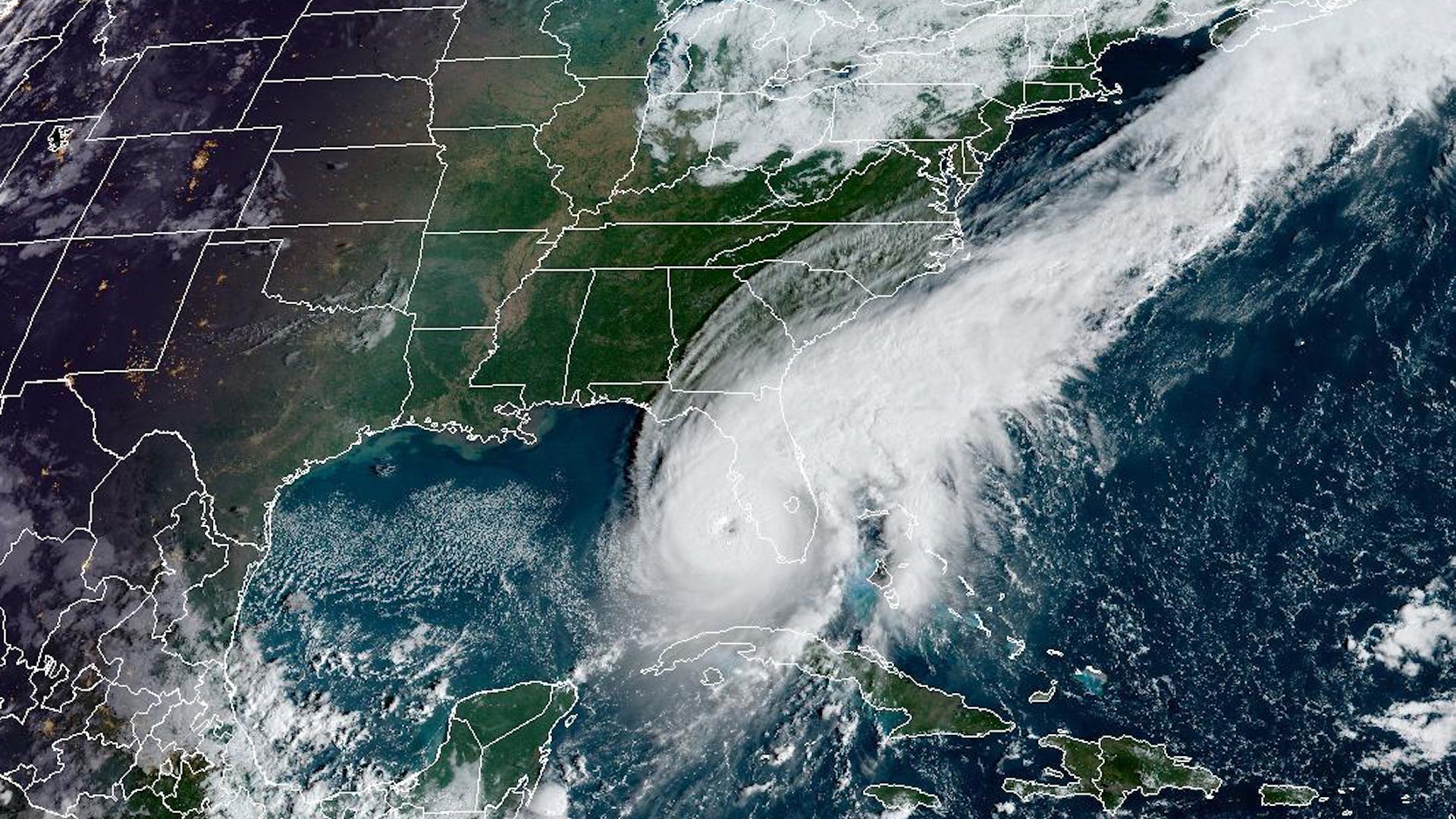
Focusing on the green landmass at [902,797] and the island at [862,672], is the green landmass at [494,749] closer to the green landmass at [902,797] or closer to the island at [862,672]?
the island at [862,672]

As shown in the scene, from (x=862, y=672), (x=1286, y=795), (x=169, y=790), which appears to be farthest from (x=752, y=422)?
(x=169, y=790)

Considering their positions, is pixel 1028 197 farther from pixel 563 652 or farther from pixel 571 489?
pixel 563 652

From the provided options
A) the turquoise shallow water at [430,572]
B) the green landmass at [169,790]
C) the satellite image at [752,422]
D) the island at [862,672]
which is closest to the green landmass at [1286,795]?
the satellite image at [752,422]

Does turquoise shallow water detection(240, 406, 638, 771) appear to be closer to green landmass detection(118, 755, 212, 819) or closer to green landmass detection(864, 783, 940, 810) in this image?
green landmass detection(118, 755, 212, 819)

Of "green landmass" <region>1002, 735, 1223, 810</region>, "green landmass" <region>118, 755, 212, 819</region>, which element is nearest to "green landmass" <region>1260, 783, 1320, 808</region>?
"green landmass" <region>1002, 735, 1223, 810</region>

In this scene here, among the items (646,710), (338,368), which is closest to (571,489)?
(646,710)

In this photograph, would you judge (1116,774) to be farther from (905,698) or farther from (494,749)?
(494,749)
